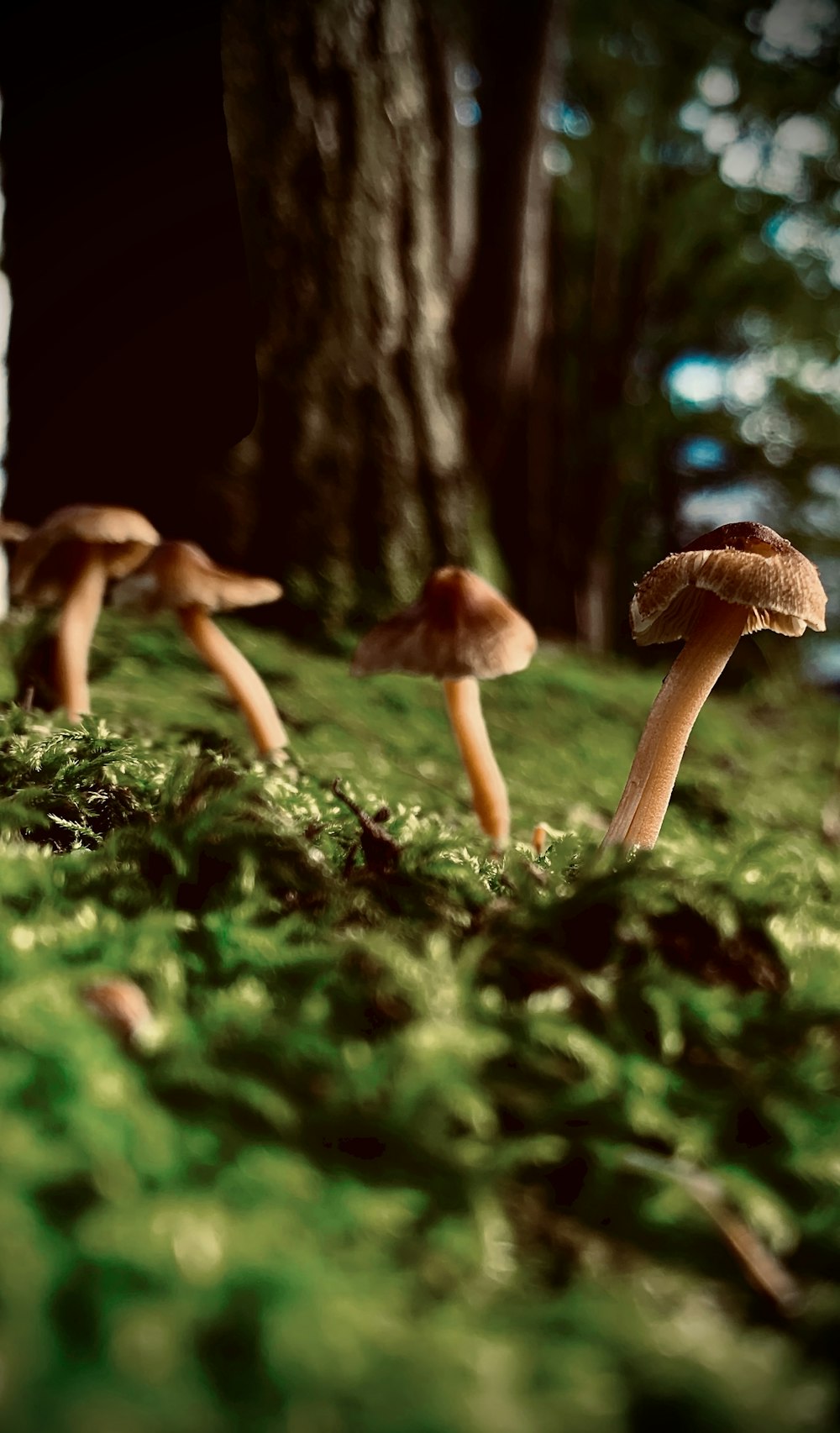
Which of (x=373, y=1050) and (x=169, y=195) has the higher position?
(x=169, y=195)

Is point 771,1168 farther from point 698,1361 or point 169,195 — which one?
point 169,195

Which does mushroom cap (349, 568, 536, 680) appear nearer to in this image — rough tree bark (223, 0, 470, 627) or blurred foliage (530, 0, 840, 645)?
rough tree bark (223, 0, 470, 627)

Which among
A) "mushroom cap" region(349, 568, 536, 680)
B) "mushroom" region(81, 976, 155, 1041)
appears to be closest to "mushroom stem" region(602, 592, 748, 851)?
"mushroom cap" region(349, 568, 536, 680)

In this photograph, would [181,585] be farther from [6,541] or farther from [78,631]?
[6,541]

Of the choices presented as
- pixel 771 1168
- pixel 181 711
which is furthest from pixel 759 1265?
pixel 181 711

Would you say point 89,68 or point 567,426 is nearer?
point 89,68

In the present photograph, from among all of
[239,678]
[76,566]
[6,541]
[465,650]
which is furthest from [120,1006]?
[6,541]
